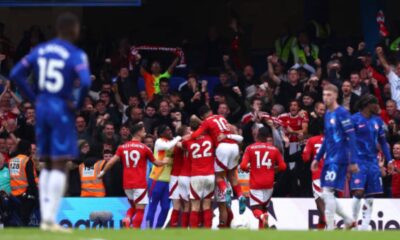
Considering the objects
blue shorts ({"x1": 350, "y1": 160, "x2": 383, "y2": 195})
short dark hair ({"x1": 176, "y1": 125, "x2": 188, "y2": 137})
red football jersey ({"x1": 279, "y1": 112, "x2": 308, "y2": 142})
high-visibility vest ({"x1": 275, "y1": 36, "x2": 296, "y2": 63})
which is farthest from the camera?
high-visibility vest ({"x1": 275, "y1": 36, "x2": 296, "y2": 63})

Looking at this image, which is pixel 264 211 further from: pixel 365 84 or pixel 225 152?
pixel 365 84

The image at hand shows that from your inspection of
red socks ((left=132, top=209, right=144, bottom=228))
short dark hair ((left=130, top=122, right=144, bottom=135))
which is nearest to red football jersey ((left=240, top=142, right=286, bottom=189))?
short dark hair ((left=130, top=122, right=144, bottom=135))

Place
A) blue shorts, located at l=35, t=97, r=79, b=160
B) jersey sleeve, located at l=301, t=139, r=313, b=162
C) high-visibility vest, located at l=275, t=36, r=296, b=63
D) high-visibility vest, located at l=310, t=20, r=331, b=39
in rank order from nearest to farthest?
blue shorts, located at l=35, t=97, r=79, b=160 → jersey sleeve, located at l=301, t=139, r=313, b=162 → high-visibility vest, located at l=275, t=36, r=296, b=63 → high-visibility vest, located at l=310, t=20, r=331, b=39

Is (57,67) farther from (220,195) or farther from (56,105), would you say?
(220,195)

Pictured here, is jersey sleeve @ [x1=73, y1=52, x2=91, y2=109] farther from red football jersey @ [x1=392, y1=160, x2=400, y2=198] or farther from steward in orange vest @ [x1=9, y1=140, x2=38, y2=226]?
red football jersey @ [x1=392, y1=160, x2=400, y2=198]

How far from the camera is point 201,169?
24.9m

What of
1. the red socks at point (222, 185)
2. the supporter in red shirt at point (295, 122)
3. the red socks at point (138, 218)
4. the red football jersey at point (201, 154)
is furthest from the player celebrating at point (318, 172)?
the red socks at point (138, 218)

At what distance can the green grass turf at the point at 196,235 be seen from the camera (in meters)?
15.5

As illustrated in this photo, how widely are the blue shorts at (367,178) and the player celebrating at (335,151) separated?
3.37 feet

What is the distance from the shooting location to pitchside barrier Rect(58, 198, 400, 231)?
2577 centimetres

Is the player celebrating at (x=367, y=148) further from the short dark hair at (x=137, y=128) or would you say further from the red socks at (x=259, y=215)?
the short dark hair at (x=137, y=128)

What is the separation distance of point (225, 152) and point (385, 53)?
5.16 m

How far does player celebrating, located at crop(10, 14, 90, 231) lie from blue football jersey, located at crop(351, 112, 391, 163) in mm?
6532

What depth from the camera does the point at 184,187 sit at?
25266 millimetres
